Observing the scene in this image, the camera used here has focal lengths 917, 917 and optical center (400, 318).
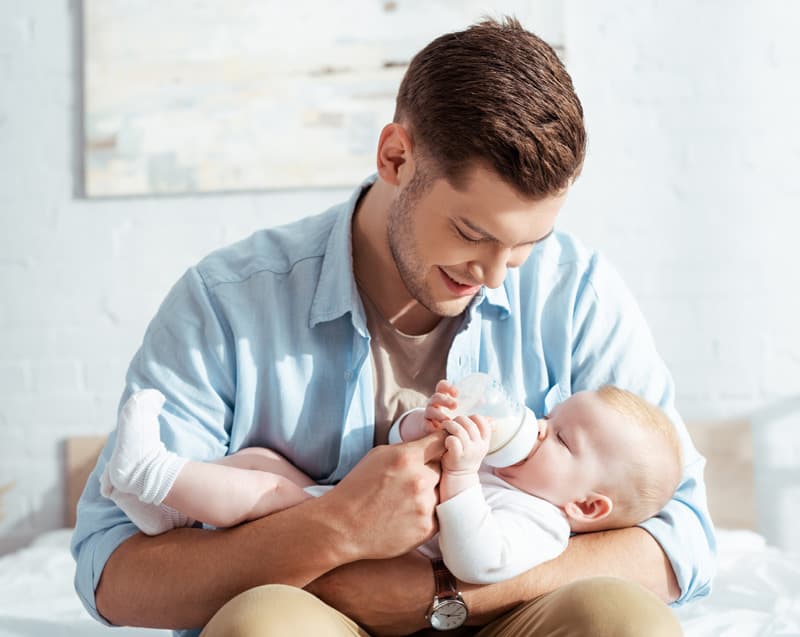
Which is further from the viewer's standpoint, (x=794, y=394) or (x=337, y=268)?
(x=794, y=394)

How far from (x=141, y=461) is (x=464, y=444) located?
0.42 metres

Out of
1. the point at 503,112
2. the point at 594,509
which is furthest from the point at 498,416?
the point at 503,112

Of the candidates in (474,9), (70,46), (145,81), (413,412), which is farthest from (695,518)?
(70,46)

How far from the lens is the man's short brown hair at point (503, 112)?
4.01ft

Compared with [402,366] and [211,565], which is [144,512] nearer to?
[211,565]

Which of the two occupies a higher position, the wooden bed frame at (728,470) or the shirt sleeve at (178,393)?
the shirt sleeve at (178,393)

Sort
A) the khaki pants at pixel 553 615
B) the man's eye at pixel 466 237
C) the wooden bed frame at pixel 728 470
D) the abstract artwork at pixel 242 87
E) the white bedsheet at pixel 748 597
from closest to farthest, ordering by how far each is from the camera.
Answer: the khaki pants at pixel 553 615
the man's eye at pixel 466 237
the white bedsheet at pixel 748 597
the wooden bed frame at pixel 728 470
the abstract artwork at pixel 242 87

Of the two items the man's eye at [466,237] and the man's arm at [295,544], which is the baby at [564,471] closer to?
the man's arm at [295,544]

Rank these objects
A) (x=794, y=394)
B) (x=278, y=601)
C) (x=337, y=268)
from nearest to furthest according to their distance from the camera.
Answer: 1. (x=278, y=601)
2. (x=337, y=268)
3. (x=794, y=394)

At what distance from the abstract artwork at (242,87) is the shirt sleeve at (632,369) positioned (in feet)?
4.83

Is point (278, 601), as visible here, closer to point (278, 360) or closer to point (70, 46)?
point (278, 360)

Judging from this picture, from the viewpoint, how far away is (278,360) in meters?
1.45

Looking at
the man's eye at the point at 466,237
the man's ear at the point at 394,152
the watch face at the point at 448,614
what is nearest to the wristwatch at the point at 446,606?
the watch face at the point at 448,614

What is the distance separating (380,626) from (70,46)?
2.39 metres
